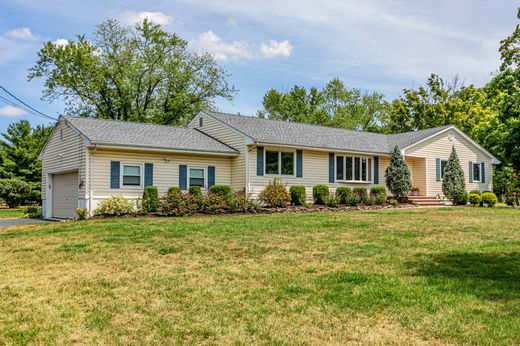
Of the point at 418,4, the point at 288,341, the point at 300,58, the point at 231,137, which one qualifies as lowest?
the point at 288,341

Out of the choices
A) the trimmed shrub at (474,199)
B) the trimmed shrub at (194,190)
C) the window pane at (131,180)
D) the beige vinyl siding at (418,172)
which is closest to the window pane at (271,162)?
the trimmed shrub at (194,190)

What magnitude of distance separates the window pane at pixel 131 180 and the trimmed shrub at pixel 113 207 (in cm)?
128

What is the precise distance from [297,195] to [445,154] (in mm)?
11241

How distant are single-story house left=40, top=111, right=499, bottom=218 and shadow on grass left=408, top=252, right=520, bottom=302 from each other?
1319cm

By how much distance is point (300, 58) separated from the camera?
101ft

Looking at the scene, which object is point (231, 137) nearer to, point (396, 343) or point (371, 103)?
point (396, 343)

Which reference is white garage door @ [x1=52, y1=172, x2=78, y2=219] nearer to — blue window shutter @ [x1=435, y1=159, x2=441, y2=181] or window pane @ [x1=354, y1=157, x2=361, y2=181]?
window pane @ [x1=354, y1=157, x2=361, y2=181]

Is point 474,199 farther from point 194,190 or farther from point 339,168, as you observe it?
point 194,190

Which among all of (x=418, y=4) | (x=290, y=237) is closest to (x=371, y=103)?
(x=418, y=4)

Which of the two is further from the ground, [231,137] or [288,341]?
[231,137]

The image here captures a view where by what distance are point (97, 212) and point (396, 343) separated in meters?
15.0

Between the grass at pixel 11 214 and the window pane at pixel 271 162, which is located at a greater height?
the window pane at pixel 271 162

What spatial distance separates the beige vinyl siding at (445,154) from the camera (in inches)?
1027

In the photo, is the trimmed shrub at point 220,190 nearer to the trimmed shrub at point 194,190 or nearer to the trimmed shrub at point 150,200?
the trimmed shrub at point 194,190
